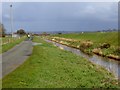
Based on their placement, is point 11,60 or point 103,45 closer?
point 11,60

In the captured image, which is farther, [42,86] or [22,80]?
[22,80]

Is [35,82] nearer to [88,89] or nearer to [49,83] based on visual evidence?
[49,83]

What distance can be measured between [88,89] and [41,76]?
400cm

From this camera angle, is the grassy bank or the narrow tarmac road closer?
the narrow tarmac road

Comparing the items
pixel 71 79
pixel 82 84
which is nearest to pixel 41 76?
pixel 71 79

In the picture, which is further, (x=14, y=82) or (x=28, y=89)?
(x=14, y=82)

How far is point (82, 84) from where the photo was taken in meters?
16.7

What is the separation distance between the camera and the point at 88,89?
50.9 feet

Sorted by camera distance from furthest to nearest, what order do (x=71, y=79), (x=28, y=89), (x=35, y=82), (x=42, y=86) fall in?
(x=71, y=79) < (x=35, y=82) < (x=42, y=86) < (x=28, y=89)

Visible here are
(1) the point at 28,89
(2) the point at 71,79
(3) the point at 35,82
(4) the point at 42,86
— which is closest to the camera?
(1) the point at 28,89

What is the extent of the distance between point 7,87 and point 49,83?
95.9 inches

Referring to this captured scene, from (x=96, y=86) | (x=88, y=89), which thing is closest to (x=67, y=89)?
(x=88, y=89)

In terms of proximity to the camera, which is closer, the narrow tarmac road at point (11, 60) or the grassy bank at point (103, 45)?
the narrow tarmac road at point (11, 60)

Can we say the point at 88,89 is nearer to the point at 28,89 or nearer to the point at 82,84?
the point at 82,84
